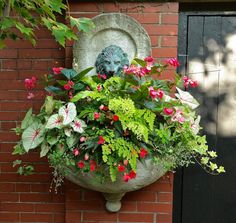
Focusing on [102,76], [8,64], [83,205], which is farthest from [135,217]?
[8,64]

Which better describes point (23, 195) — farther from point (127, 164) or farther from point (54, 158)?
point (127, 164)

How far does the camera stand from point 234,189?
3.04m

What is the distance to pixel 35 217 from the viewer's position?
119 inches

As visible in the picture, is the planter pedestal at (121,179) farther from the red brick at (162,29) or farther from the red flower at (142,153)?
the red brick at (162,29)

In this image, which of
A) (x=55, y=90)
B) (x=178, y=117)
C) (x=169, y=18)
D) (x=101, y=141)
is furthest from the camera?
(x=169, y=18)

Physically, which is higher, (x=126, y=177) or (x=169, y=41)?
(x=169, y=41)

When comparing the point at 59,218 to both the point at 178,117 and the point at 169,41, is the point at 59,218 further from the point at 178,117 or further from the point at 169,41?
the point at 169,41

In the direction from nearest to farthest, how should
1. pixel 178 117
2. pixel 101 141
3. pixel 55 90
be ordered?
pixel 101 141, pixel 178 117, pixel 55 90

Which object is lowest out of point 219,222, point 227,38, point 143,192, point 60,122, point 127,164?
point 219,222

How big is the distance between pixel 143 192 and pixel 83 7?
1.39 metres

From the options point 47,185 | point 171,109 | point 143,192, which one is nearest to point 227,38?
point 171,109

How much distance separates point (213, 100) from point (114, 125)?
41.6 inches

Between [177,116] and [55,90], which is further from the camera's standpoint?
[55,90]

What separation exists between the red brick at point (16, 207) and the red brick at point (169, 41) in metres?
1.56
